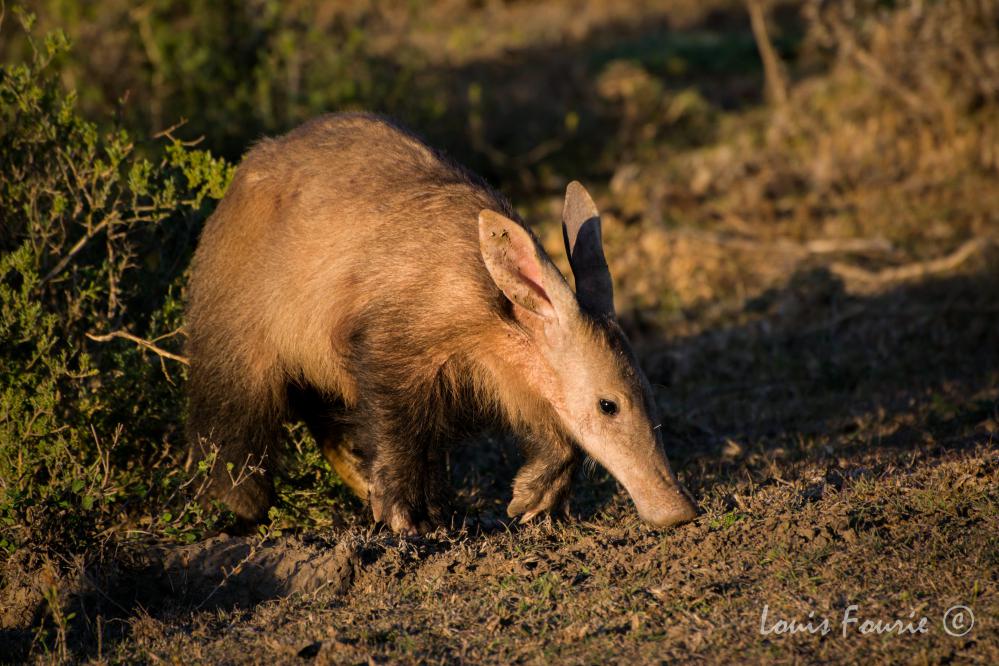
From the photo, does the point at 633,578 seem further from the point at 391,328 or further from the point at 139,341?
the point at 139,341

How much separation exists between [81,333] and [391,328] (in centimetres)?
188

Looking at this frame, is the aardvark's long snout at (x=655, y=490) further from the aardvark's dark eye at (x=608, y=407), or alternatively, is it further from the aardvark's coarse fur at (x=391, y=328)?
the aardvark's dark eye at (x=608, y=407)

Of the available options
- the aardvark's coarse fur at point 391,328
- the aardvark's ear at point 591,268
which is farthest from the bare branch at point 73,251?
the aardvark's ear at point 591,268

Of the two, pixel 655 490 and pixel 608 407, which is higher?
pixel 608 407

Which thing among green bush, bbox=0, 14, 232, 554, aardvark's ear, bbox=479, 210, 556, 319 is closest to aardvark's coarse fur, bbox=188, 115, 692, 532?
aardvark's ear, bbox=479, 210, 556, 319

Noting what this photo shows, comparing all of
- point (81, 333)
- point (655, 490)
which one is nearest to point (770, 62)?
point (655, 490)

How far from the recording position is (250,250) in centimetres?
562

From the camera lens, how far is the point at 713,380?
8055 mm

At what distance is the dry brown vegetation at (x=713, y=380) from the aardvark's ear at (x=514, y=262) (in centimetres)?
112

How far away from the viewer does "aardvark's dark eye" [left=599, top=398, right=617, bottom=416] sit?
5059mm

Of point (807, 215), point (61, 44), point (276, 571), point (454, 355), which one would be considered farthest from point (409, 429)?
point (807, 215)

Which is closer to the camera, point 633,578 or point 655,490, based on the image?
point 633,578

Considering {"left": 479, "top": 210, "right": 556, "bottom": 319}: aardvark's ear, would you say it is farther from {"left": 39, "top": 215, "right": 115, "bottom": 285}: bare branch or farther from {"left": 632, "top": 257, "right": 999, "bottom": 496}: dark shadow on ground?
{"left": 39, "top": 215, "right": 115, "bottom": 285}: bare branch

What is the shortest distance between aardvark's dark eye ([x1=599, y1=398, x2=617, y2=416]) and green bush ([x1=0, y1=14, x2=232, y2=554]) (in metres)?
1.85
